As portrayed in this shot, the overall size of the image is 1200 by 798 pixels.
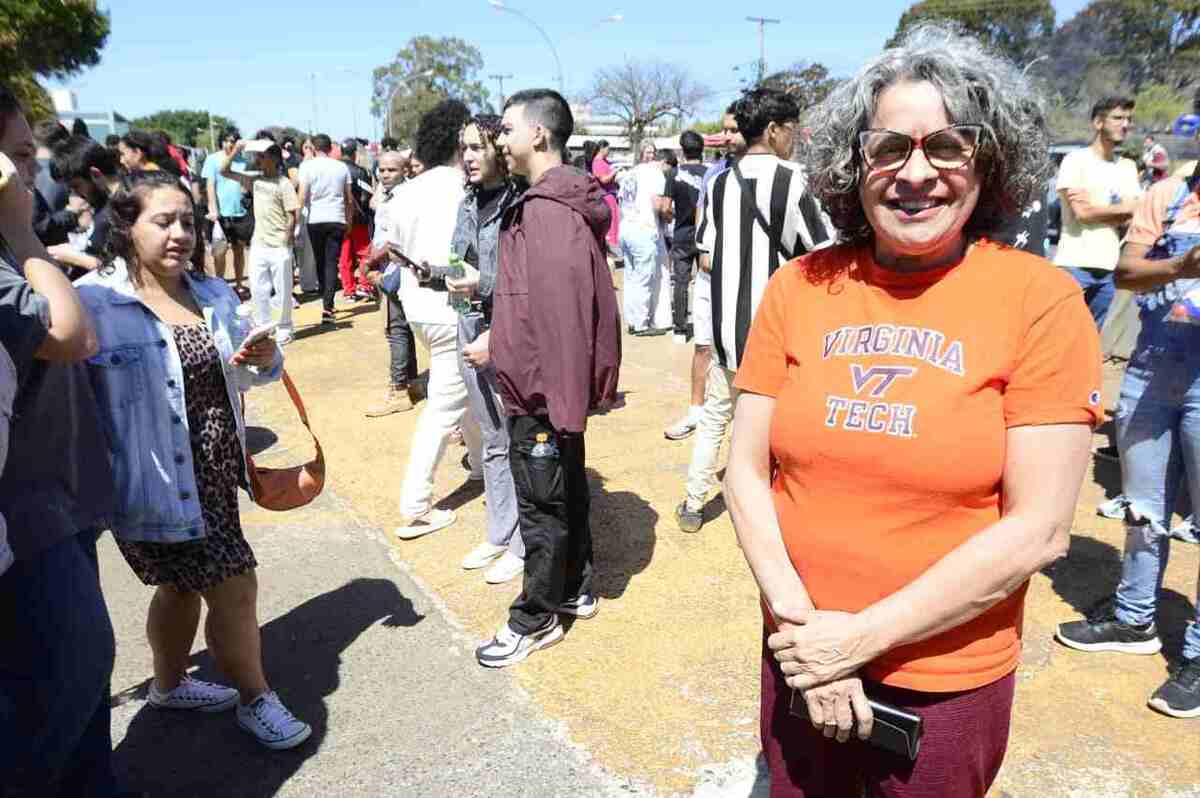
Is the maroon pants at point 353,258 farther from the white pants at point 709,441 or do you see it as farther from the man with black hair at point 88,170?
the white pants at point 709,441

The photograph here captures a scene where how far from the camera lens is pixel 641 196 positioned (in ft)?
28.2

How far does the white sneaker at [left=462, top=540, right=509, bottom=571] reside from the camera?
3934mm

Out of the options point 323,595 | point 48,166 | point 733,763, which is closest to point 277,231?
point 48,166

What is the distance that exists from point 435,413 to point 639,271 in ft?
15.3

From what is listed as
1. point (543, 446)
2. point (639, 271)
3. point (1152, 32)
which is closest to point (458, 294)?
point (543, 446)

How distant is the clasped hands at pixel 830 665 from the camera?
1476 mm

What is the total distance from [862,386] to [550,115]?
82.0 inches

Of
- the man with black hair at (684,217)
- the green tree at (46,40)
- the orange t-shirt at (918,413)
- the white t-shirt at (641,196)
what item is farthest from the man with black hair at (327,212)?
the green tree at (46,40)

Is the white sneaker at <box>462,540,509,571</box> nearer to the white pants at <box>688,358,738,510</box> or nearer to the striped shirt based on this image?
the white pants at <box>688,358,738,510</box>

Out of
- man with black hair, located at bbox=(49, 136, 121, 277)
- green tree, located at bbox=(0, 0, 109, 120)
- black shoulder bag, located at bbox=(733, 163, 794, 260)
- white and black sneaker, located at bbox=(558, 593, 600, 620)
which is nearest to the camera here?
white and black sneaker, located at bbox=(558, 593, 600, 620)

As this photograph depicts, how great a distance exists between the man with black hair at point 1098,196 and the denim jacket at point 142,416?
4685 mm

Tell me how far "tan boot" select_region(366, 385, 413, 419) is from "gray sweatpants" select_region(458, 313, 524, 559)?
8.30 ft

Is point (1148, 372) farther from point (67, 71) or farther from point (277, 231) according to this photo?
point (67, 71)

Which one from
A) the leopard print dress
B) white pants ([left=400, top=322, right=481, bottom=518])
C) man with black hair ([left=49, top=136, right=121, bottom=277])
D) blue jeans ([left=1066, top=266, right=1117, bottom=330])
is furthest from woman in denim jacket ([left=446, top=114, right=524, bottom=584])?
blue jeans ([left=1066, top=266, right=1117, bottom=330])
